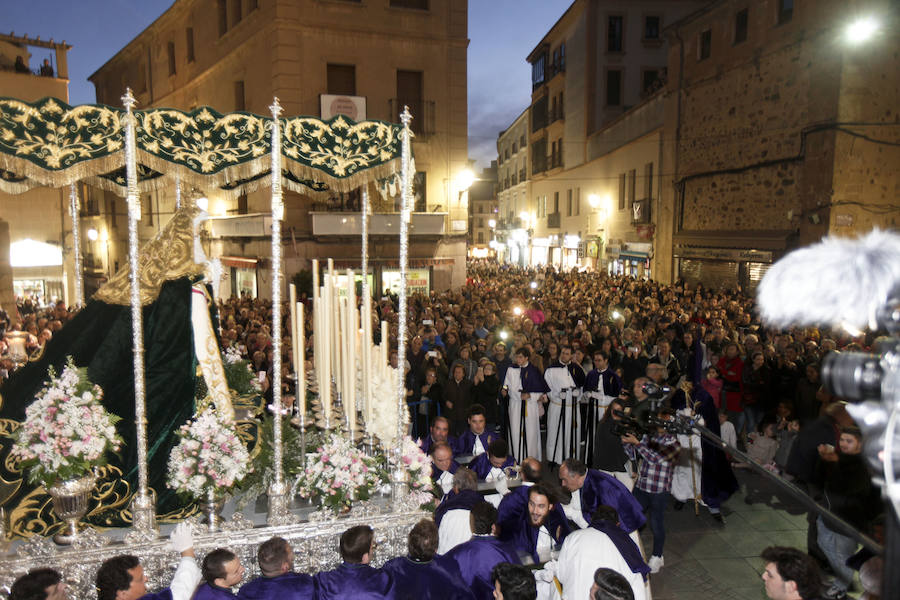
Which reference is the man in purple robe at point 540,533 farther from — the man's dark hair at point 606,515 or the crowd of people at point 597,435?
the man's dark hair at point 606,515

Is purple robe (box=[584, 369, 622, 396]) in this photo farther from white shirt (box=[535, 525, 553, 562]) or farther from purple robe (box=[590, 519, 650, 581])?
purple robe (box=[590, 519, 650, 581])

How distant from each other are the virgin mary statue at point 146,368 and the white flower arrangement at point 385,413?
130 centimetres

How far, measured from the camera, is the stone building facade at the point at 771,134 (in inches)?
595

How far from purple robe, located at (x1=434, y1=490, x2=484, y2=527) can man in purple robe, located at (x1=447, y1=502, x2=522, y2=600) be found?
1.24 ft

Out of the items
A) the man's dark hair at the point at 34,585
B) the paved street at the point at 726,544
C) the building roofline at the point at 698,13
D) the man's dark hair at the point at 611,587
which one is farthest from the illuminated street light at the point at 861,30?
the man's dark hair at the point at 34,585

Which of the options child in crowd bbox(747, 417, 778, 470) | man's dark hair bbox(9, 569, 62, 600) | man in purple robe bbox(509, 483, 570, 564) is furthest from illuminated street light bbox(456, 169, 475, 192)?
man's dark hair bbox(9, 569, 62, 600)

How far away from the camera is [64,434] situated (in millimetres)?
4008

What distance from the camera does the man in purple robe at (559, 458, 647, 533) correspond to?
15.9ft

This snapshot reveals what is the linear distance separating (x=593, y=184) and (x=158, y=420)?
3027 centimetres

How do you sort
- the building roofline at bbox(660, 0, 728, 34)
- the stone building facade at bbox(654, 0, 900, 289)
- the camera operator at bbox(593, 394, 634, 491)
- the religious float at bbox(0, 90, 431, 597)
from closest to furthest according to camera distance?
the religious float at bbox(0, 90, 431, 597) → the camera operator at bbox(593, 394, 634, 491) → the stone building facade at bbox(654, 0, 900, 289) → the building roofline at bbox(660, 0, 728, 34)

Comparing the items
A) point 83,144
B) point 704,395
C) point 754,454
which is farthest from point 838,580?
point 83,144

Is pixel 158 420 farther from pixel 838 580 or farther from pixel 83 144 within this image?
pixel 838 580

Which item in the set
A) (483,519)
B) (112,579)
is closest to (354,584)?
(483,519)

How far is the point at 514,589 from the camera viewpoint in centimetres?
333
